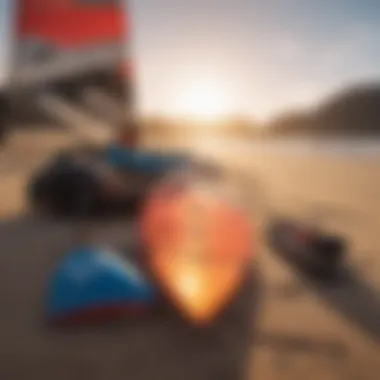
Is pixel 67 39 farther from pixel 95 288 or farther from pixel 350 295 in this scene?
pixel 350 295

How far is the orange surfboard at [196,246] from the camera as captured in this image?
2.68m

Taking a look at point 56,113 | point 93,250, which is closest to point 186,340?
point 93,250

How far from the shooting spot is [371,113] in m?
12.7

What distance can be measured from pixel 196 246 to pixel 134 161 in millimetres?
1664

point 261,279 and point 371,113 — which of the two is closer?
point 261,279

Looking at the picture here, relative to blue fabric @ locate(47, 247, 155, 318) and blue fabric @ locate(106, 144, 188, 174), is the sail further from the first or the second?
blue fabric @ locate(47, 247, 155, 318)

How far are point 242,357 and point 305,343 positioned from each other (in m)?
0.27

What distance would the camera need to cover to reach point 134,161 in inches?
186

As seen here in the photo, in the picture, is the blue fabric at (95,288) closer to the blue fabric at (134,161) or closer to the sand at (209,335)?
the sand at (209,335)

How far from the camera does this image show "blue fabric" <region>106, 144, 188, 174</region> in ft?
15.4

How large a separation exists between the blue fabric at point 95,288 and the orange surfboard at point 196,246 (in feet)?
0.57

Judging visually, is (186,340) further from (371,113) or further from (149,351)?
(371,113)

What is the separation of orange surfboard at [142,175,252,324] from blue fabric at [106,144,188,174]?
36cm

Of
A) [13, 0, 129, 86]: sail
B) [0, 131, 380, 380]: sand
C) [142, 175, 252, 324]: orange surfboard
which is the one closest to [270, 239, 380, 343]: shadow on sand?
[0, 131, 380, 380]: sand
